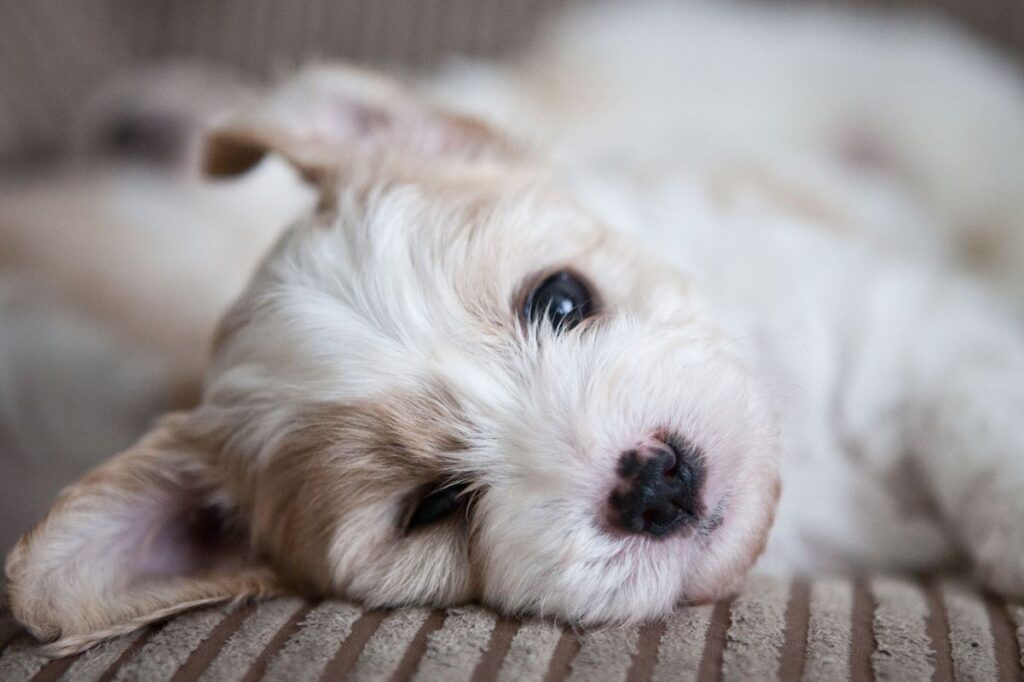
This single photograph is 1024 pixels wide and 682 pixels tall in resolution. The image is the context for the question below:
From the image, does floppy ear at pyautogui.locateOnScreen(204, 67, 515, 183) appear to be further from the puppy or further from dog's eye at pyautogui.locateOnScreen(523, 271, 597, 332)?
dog's eye at pyautogui.locateOnScreen(523, 271, 597, 332)

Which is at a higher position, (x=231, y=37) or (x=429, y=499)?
(x=231, y=37)

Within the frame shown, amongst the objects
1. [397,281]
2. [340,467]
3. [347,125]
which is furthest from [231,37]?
[340,467]

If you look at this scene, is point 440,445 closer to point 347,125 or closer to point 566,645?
point 566,645

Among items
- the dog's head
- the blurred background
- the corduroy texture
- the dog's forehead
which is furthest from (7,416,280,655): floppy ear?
the corduroy texture

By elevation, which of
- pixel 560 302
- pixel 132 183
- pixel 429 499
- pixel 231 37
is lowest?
pixel 132 183

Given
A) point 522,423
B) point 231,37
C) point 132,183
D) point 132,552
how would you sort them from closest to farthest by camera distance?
point 522,423, point 132,552, point 132,183, point 231,37

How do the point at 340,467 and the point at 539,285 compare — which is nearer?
the point at 340,467

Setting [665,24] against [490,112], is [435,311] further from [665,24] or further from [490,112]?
[665,24]
